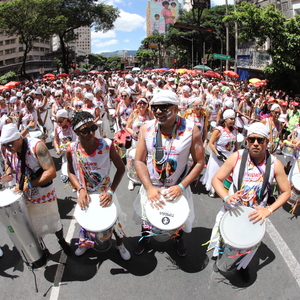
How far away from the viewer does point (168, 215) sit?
270 centimetres

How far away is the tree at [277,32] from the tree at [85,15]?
34.9 m

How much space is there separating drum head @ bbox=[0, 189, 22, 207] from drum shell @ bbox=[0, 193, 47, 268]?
1.0 inches

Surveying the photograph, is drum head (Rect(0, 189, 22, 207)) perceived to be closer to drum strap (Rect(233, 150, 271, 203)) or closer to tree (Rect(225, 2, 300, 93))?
drum strap (Rect(233, 150, 271, 203))

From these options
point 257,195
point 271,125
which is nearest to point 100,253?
point 257,195

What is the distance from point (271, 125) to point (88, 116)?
4.51 metres

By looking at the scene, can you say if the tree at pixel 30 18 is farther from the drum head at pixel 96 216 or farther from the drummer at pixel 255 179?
the drummer at pixel 255 179

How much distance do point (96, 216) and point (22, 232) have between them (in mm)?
869

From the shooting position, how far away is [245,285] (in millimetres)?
3086

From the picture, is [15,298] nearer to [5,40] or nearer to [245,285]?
[245,285]

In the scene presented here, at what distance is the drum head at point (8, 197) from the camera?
274 cm

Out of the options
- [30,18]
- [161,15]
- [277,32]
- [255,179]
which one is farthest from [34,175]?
[161,15]

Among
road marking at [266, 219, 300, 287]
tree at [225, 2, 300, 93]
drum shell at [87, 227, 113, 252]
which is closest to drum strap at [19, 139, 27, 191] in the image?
drum shell at [87, 227, 113, 252]

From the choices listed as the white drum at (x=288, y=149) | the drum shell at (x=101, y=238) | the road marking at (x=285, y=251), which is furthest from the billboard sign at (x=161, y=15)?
the drum shell at (x=101, y=238)

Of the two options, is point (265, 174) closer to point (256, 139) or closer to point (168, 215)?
point (256, 139)
